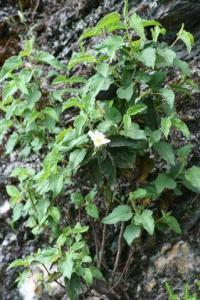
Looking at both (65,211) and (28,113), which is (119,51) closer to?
(28,113)

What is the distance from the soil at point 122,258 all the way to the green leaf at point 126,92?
577 mm

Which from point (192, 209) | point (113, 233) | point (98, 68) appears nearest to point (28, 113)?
point (98, 68)

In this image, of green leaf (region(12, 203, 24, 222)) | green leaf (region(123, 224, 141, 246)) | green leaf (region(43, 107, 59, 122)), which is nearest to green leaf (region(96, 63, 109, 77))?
green leaf (region(43, 107, 59, 122))

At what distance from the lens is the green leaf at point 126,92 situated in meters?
1.98

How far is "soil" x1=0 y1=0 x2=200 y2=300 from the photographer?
7.54 feet

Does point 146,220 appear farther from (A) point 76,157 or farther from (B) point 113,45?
(B) point 113,45

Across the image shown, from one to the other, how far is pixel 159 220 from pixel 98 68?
0.73 meters

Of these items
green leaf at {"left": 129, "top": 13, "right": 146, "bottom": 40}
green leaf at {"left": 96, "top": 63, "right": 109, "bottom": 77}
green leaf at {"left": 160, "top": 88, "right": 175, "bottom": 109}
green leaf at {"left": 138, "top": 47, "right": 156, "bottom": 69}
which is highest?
green leaf at {"left": 129, "top": 13, "right": 146, "bottom": 40}

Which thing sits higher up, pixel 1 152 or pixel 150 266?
pixel 1 152

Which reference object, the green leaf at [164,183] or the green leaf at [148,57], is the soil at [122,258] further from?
the green leaf at [148,57]

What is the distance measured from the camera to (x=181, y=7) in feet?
8.73

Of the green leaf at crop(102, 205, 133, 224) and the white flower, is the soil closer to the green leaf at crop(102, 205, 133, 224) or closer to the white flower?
the green leaf at crop(102, 205, 133, 224)

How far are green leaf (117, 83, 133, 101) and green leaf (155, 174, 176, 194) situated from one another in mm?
379

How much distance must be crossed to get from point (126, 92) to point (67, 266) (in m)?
0.74
